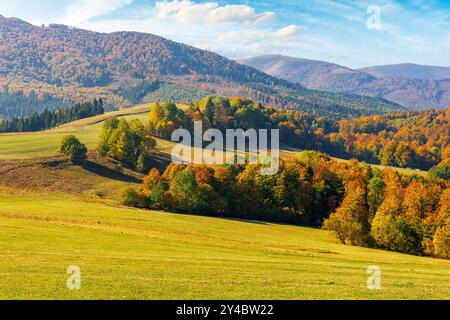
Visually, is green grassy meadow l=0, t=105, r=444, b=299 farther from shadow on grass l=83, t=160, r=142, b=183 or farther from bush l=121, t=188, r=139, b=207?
shadow on grass l=83, t=160, r=142, b=183

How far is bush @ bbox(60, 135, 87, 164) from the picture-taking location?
124 metres

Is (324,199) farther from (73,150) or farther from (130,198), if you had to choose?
(73,150)

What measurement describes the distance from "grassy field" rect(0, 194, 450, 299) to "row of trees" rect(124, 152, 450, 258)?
25.4 metres

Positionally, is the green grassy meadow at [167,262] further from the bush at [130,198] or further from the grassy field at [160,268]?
the bush at [130,198]

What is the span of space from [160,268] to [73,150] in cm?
9851

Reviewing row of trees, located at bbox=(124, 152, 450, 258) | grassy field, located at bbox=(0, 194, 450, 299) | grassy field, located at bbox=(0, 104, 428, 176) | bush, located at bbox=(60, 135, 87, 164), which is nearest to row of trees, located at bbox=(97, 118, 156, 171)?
grassy field, located at bbox=(0, 104, 428, 176)

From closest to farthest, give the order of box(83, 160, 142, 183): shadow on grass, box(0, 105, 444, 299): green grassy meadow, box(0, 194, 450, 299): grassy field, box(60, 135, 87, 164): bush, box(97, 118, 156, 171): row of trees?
box(0, 194, 450, 299): grassy field → box(0, 105, 444, 299): green grassy meadow → box(83, 160, 142, 183): shadow on grass → box(60, 135, 87, 164): bush → box(97, 118, 156, 171): row of trees

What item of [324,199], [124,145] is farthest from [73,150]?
[324,199]

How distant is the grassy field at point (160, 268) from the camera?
2527cm

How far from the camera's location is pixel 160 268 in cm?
→ 3288

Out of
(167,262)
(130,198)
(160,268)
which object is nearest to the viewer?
(160,268)

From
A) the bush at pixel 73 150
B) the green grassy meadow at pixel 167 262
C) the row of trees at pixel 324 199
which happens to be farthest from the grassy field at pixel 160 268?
the bush at pixel 73 150

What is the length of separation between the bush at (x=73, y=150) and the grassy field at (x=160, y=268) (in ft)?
197

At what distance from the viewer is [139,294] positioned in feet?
79.2
